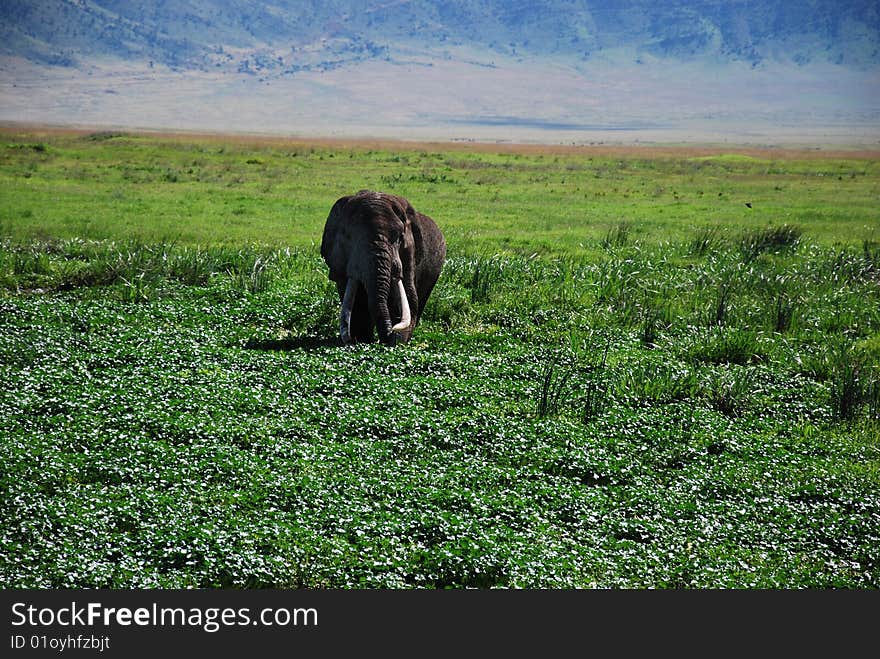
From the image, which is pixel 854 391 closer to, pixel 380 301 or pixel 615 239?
pixel 380 301

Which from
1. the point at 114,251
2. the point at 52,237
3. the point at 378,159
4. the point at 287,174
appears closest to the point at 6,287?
the point at 114,251

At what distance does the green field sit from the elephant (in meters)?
0.58

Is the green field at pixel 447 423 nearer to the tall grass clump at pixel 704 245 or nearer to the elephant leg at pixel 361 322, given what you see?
the tall grass clump at pixel 704 245

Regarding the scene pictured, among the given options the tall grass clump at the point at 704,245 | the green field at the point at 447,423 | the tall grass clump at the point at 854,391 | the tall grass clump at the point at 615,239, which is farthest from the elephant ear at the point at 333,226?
the tall grass clump at the point at 704,245

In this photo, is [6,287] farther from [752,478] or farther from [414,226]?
[752,478]

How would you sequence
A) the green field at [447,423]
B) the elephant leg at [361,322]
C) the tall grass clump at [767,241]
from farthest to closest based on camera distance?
1. the tall grass clump at [767,241]
2. the elephant leg at [361,322]
3. the green field at [447,423]

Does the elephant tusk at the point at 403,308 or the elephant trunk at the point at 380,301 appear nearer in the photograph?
the elephant trunk at the point at 380,301

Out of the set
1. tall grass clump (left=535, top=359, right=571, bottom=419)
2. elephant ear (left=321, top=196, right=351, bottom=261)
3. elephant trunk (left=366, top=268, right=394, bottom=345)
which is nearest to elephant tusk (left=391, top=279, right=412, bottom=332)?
elephant trunk (left=366, top=268, right=394, bottom=345)

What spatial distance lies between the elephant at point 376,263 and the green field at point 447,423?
58cm

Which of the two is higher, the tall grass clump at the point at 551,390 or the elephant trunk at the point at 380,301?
the elephant trunk at the point at 380,301

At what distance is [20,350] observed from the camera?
11820 millimetres

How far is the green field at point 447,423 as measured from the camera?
765cm

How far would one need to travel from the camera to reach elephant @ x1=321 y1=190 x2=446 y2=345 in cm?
1327

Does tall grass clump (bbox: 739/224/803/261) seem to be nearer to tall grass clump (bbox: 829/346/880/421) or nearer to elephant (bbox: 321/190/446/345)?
tall grass clump (bbox: 829/346/880/421)
